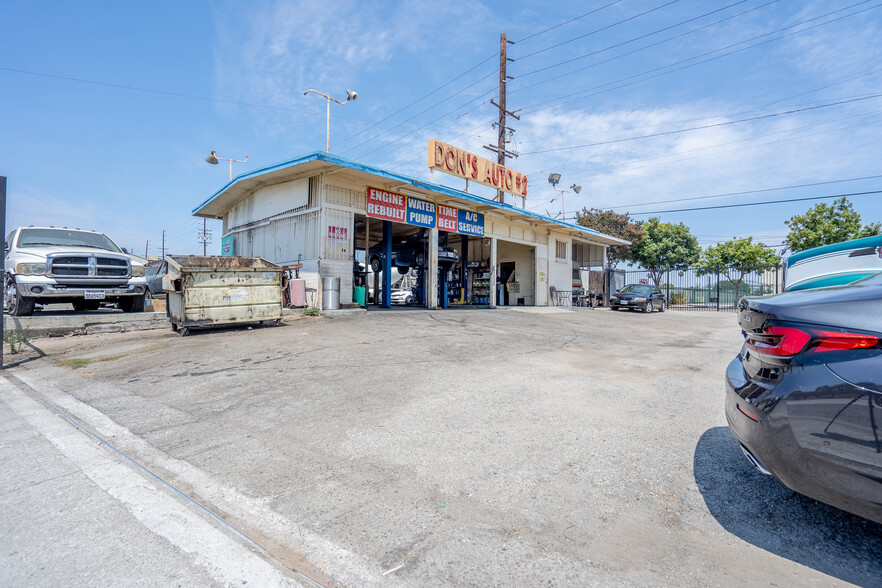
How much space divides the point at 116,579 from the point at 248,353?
546 centimetres

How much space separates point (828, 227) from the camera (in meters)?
26.6

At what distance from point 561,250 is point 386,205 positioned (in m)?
13.5

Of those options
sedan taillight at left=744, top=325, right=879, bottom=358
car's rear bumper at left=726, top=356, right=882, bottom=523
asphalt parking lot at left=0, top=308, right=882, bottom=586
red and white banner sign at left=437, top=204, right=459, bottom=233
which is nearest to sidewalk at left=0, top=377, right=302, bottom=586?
asphalt parking lot at left=0, top=308, right=882, bottom=586

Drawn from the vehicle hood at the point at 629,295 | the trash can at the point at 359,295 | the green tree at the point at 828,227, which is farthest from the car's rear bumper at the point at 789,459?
the green tree at the point at 828,227

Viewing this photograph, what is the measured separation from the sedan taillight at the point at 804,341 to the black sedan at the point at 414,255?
49.0 ft

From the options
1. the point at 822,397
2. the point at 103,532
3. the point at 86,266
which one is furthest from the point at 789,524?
the point at 86,266

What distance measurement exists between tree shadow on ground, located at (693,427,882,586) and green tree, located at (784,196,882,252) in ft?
104

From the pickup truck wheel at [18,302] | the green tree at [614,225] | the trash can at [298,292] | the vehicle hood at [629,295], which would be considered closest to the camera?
the pickup truck wheel at [18,302]

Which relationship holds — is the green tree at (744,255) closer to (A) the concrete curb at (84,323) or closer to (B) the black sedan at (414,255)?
(B) the black sedan at (414,255)

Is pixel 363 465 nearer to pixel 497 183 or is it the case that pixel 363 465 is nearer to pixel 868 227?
pixel 497 183

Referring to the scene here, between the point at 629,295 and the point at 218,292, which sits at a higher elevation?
the point at 218,292

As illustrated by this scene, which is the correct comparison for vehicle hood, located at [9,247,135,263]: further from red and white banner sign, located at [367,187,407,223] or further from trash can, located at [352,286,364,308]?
red and white banner sign, located at [367,187,407,223]

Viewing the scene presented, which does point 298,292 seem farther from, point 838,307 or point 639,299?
point 639,299

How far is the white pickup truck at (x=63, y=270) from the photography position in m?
8.57
